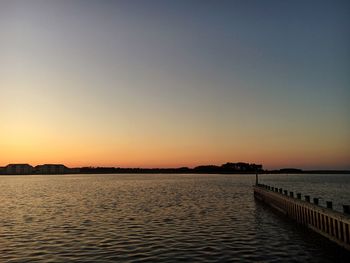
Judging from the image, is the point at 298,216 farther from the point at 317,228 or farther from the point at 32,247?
the point at 32,247

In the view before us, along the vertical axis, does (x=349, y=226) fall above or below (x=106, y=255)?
above

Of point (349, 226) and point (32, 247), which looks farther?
point (32, 247)

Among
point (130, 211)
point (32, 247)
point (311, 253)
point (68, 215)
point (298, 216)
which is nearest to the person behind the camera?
point (311, 253)

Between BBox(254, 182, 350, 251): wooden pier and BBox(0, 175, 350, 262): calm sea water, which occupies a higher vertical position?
BBox(254, 182, 350, 251): wooden pier

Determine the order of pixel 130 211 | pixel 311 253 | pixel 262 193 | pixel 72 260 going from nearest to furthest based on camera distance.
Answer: pixel 72 260, pixel 311 253, pixel 130 211, pixel 262 193

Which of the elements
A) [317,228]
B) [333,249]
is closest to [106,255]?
[333,249]

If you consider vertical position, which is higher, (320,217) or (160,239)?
→ (320,217)

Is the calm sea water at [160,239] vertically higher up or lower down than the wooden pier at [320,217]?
lower down

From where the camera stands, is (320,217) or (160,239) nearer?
(160,239)

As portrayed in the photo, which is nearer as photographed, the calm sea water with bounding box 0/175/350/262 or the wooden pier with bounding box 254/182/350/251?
the calm sea water with bounding box 0/175/350/262

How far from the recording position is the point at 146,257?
1945cm

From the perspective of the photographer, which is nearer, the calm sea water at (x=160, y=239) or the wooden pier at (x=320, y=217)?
the calm sea water at (x=160, y=239)

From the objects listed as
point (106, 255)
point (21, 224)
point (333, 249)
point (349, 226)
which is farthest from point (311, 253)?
point (21, 224)

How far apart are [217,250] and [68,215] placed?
21.1m
